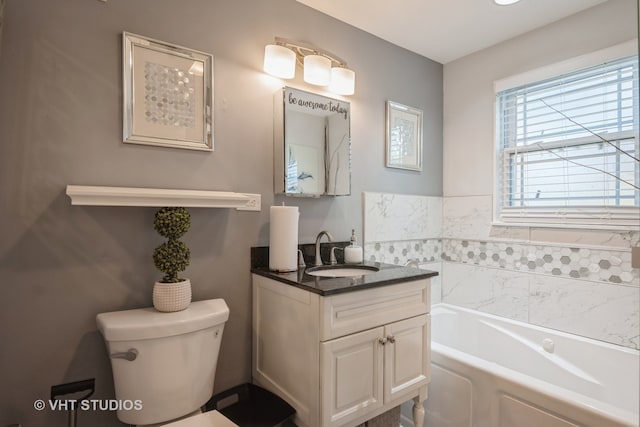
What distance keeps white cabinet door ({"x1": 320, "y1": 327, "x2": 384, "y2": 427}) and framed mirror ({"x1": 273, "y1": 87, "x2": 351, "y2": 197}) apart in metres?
0.85

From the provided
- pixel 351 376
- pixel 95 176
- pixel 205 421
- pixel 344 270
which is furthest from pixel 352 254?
pixel 95 176

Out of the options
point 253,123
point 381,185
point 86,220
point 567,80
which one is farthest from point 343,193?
point 567,80

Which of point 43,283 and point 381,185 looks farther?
point 381,185

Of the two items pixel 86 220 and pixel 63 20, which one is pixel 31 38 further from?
pixel 86 220

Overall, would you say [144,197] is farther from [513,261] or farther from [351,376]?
[513,261]

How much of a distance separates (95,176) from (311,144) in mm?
1079

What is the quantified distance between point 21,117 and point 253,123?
94 centimetres

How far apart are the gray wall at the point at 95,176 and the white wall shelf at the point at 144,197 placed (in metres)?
0.17

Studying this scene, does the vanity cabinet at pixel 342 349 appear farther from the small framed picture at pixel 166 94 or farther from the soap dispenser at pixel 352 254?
the small framed picture at pixel 166 94

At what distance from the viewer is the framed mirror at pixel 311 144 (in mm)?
1856

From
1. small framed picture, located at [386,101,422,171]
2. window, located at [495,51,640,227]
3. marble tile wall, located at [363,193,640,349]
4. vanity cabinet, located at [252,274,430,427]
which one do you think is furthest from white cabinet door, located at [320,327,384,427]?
window, located at [495,51,640,227]

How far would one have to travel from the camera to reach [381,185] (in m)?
2.41

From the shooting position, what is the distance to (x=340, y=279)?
1.57m

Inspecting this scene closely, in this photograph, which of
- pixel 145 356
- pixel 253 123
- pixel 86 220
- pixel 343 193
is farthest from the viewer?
pixel 343 193
